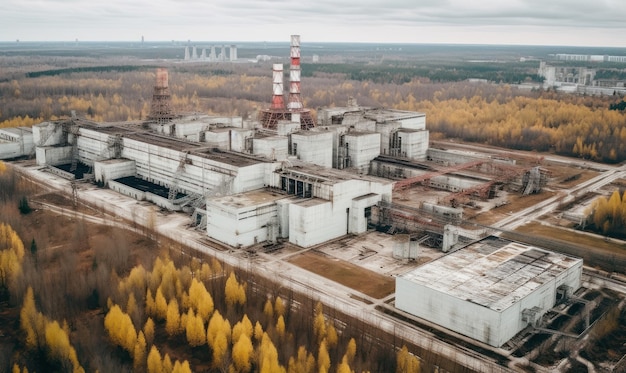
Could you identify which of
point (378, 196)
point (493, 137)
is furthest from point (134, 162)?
point (493, 137)

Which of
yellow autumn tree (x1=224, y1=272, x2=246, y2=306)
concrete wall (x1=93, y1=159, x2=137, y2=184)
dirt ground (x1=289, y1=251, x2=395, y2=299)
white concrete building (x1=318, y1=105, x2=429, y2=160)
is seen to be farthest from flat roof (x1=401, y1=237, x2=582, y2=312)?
concrete wall (x1=93, y1=159, x2=137, y2=184)

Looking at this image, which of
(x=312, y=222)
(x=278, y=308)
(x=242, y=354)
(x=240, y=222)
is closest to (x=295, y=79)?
(x=312, y=222)

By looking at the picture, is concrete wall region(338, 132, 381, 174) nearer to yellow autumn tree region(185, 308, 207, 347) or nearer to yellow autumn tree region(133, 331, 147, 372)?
yellow autumn tree region(185, 308, 207, 347)

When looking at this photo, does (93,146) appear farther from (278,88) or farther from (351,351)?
(351,351)

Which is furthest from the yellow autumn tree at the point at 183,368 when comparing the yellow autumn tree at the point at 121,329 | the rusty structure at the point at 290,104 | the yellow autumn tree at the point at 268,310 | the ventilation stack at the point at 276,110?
the ventilation stack at the point at 276,110

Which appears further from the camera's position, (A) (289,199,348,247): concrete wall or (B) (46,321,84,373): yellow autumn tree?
(A) (289,199,348,247): concrete wall

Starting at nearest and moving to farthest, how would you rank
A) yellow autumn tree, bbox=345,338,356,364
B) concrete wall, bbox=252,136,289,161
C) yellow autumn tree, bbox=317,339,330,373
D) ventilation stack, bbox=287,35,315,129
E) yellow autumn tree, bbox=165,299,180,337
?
yellow autumn tree, bbox=317,339,330,373 → yellow autumn tree, bbox=345,338,356,364 → yellow autumn tree, bbox=165,299,180,337 → concrete wall, bbox=252,136,289,161 → ventilation stack, bbox=287,35,315,129

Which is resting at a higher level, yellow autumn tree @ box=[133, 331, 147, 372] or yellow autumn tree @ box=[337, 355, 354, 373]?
yellow autumn tree @ box=[337, 355, 354, 373]
